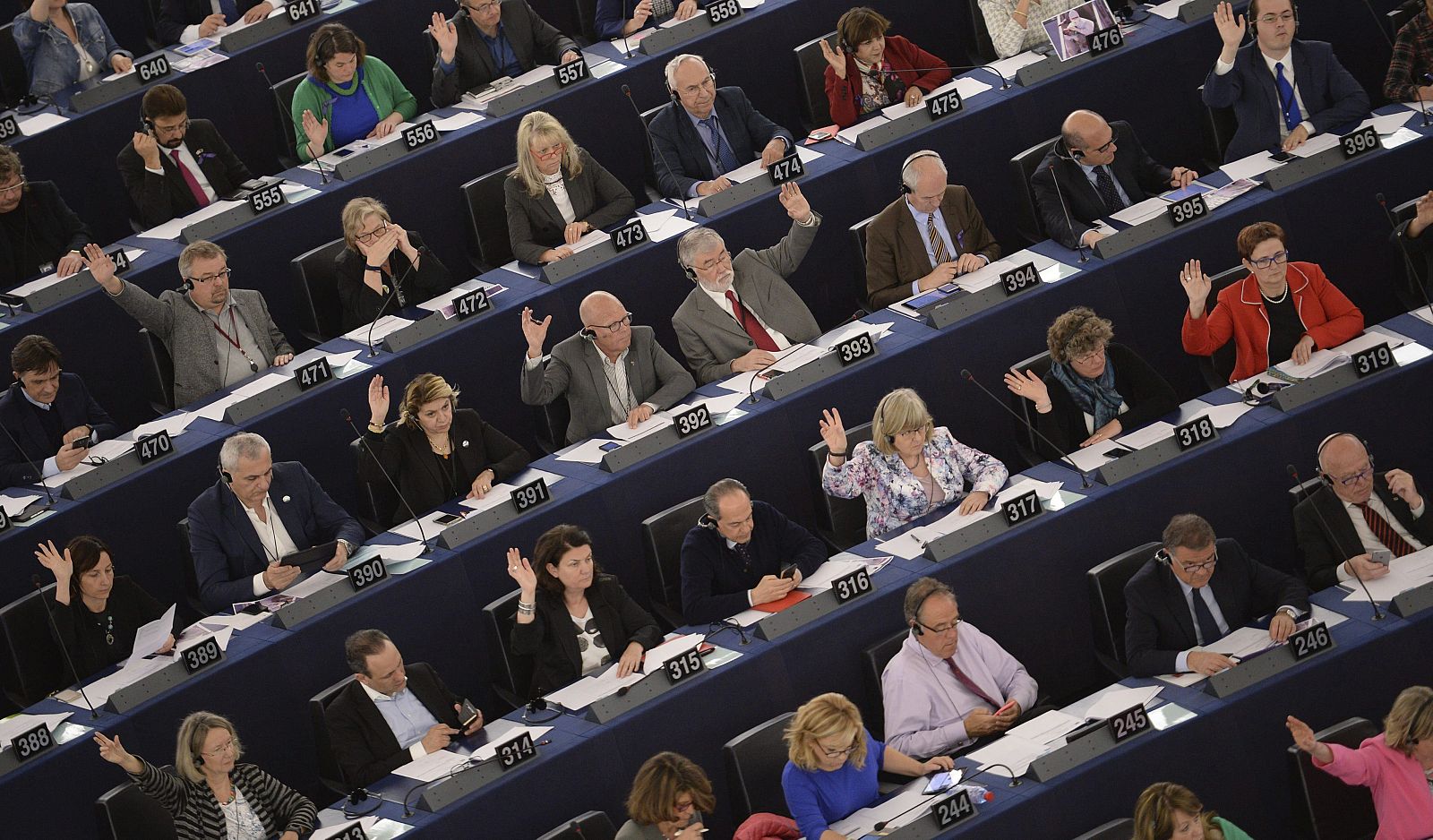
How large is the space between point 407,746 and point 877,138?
9.90 ft

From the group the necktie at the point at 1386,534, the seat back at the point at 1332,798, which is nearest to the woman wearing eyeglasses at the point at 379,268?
the necktie at the point at 1386,534

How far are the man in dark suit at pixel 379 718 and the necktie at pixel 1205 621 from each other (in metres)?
2.09

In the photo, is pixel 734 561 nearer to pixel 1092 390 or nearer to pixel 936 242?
pixel 1092 390

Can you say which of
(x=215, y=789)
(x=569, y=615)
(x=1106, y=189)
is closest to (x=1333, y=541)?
(x=1106, y=189)

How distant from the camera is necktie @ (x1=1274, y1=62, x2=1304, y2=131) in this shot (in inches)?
283

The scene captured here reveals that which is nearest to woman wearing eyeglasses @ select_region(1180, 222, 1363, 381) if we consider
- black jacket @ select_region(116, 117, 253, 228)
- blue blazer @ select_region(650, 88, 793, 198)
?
blue blazer @ select_region(650, 88, 793, 198)

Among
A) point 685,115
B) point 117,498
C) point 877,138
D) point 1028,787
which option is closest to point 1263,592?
point 1028,787

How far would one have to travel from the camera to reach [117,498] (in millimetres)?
6363

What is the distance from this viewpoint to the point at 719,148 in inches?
298

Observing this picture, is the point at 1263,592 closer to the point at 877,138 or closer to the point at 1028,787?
the point at 1028,787

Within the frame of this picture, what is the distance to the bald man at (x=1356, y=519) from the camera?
5758 mm

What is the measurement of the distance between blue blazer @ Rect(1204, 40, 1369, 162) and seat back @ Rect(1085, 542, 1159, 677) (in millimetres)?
2177

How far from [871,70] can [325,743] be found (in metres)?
3.53

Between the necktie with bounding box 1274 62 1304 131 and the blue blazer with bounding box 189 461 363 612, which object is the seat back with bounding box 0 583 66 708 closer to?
the blue blazer with bounding box 189 461 363 612
